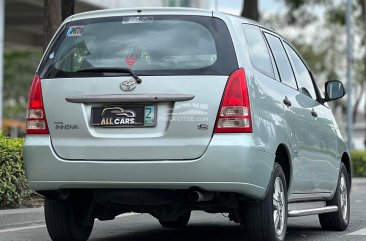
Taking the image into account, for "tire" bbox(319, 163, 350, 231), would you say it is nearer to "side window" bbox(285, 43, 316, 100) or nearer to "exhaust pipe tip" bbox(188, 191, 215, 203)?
"side window" bbox(285, 43, 316, 100)

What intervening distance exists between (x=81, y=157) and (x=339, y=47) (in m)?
52.5

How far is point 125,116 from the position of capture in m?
6.66

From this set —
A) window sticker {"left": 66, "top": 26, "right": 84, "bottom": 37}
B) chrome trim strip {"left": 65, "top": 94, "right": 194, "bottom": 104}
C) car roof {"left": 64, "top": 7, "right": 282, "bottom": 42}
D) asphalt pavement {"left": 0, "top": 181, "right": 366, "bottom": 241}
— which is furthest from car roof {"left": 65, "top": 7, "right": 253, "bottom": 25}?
asphalt pavement {"left": 0, "top": 181, "right": 366, "bottom": 241}

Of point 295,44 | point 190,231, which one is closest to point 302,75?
point 190,231

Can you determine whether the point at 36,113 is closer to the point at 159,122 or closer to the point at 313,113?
the point at 159,122

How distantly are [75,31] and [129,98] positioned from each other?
0.85 metres

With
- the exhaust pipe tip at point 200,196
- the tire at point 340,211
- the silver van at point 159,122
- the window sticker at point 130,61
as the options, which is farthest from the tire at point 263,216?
the tire at point 340,211

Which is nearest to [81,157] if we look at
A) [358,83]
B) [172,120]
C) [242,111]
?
[172,120]

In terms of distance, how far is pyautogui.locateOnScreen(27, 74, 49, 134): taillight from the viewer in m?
6.87

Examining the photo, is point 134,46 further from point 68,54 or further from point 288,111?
point 288,111

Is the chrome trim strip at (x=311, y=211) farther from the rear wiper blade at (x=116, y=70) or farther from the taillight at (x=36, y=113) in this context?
the taillight at (x=36, y=113)

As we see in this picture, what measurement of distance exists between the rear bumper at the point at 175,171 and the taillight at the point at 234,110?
6cm

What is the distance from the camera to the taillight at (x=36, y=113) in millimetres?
6867

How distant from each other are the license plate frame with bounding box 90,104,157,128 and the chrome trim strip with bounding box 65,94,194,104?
0.17ft
